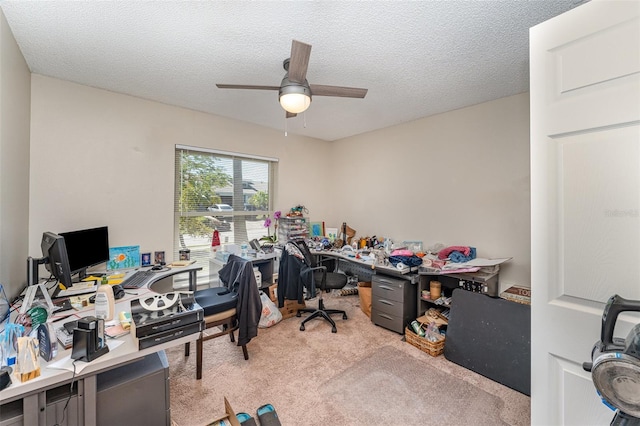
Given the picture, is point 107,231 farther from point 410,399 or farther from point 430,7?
point 430,7

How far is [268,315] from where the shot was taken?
292cm

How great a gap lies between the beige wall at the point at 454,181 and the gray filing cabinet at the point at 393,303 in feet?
3.05

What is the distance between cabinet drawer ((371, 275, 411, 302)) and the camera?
8.95 ft

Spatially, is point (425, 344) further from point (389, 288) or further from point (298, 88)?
point (298, 88)

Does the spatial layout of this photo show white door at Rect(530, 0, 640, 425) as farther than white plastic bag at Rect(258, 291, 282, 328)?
No

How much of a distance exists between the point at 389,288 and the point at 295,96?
2.15 metres

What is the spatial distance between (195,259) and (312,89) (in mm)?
2618

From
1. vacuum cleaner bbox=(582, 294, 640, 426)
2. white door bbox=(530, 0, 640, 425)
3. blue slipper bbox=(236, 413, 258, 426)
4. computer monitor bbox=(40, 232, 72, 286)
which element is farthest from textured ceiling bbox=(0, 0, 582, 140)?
blue slipper bbox=(236, 413, 258, 426)

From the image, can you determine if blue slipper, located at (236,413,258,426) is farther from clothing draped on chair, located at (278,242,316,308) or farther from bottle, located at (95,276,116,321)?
clothing draped on chair, located at (278,242,316,308)

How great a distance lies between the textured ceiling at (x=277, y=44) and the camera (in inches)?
61.1

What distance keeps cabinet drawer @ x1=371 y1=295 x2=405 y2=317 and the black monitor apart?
2835mm

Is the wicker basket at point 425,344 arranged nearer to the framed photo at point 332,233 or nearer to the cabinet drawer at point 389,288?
the cabinet drawer at point 389,288

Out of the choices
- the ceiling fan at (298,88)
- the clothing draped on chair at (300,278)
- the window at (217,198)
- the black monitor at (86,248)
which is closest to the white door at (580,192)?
the ceiling fan at (298,88)

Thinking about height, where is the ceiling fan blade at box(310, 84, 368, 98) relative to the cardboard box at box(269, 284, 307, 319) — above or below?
above
